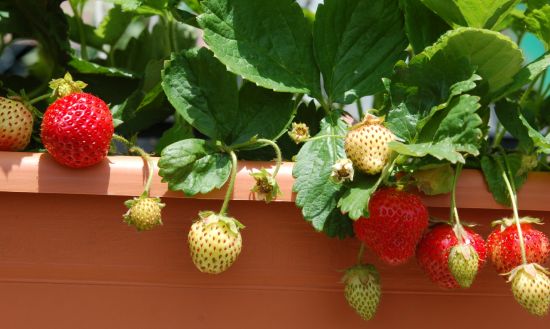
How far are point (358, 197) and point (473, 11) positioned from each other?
0.24 meters

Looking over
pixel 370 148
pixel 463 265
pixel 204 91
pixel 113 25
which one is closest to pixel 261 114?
pixel 204 91

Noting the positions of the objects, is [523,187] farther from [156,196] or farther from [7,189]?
[7,189]

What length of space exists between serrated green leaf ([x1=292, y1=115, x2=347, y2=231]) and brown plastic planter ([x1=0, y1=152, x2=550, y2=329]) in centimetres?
1

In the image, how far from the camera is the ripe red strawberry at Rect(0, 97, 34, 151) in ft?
2.24

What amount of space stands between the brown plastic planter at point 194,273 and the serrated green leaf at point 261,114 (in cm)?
7

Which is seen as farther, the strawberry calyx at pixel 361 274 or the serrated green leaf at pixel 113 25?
the serrated green leaf at pixel 113 25

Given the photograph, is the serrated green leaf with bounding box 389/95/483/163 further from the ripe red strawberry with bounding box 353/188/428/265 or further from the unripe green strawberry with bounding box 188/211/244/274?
the unripe green strawberry with bounding box 188/211/244/274

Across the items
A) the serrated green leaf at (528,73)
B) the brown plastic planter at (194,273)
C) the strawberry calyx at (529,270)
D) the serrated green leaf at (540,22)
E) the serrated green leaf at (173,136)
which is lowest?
the brown plastic planter at (194,273)

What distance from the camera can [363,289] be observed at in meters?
0.65

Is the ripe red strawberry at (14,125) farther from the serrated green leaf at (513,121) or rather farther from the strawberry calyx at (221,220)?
the serrated green leaf at (513,121)

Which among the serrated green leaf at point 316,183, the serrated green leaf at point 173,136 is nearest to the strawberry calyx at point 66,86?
the serrated green leaf at point 173,136

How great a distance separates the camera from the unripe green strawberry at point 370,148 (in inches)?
23.9

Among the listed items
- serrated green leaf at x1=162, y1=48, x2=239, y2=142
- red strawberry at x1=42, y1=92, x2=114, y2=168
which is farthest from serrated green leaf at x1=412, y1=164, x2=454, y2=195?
red strawberry at x1=42, y1=92, x2=114, y2=168

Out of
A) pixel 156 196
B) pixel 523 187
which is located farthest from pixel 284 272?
pixel 523 187
